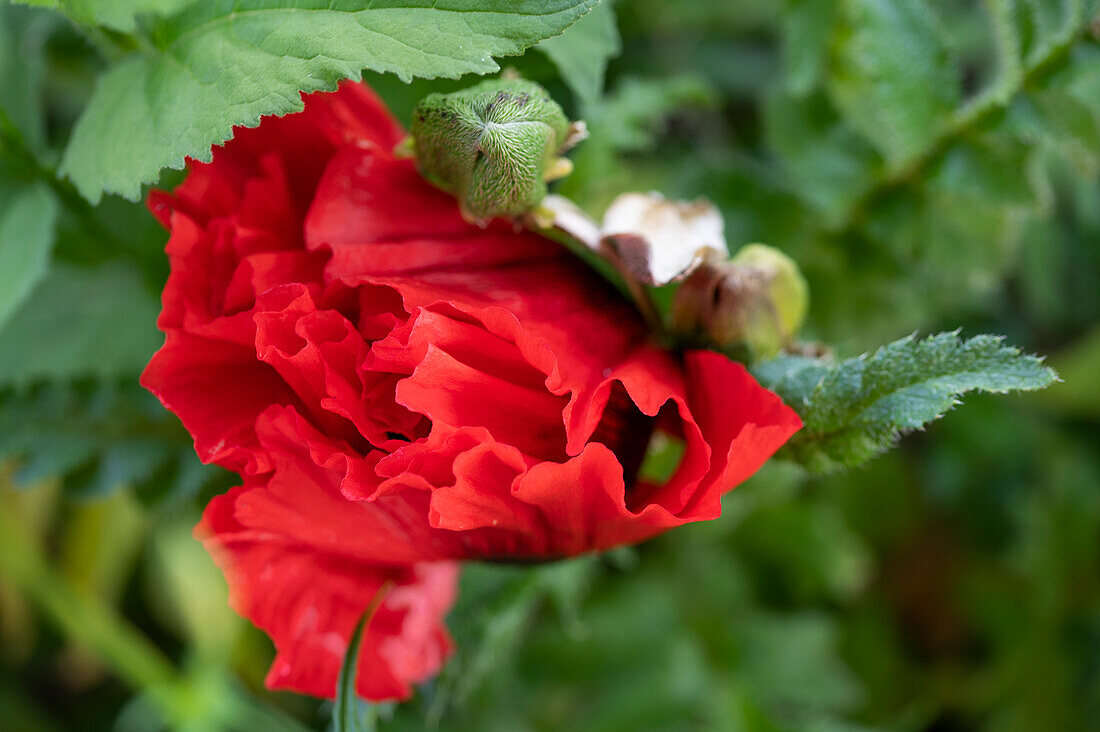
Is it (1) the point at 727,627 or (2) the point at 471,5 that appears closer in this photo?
(2) the point at 471,5

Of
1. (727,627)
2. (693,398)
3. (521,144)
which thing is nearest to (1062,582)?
(727,627)

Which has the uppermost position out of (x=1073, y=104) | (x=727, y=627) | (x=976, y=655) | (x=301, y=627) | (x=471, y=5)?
(x=471, y=5)

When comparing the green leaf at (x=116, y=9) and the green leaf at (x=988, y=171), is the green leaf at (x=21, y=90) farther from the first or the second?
the green leaf at (x=988, y=171)

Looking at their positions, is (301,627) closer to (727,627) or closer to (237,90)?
(237,90)

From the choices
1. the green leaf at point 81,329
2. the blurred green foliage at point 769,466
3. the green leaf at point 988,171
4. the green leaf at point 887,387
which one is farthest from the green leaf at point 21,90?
the green leaf at point 988,171

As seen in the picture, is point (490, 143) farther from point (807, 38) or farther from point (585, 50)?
point (807, 38)

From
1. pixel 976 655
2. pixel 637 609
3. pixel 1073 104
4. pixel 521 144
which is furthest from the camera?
pixel 976 655
